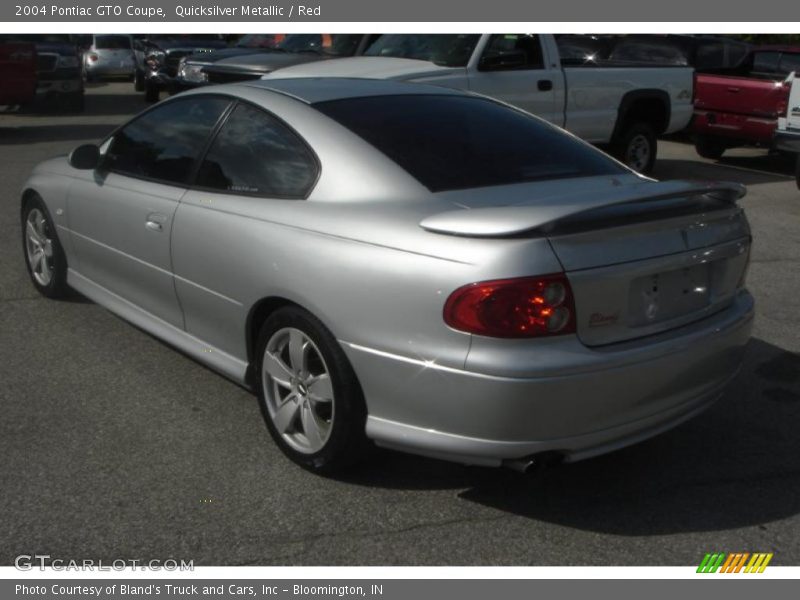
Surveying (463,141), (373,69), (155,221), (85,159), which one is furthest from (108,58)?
(463,141)

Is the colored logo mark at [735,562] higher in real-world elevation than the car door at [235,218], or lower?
lower

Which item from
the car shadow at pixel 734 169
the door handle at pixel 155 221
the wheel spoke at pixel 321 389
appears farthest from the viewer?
the car shadow at pixel 734 169

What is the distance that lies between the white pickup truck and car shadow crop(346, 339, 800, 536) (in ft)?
19.1

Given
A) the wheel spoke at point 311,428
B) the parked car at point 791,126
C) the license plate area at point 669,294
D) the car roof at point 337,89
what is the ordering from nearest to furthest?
the license plate area at point 669,294, the wheel spoke at point 311,428, the car roof at point 337,89, the parked car at point 791,126

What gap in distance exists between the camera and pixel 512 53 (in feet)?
34.6

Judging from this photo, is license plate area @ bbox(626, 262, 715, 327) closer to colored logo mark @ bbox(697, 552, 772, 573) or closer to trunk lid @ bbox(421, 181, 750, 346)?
trunk lid @ bbox(421, 181, 750, 346)

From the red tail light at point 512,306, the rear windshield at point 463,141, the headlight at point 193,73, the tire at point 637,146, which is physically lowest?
the tire at point 637,146

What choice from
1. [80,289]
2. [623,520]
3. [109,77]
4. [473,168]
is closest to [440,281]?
[473,168]

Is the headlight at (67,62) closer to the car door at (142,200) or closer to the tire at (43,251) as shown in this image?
the tire at (43,251)

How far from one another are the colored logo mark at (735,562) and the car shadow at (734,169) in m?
9.57

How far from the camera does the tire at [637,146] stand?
12.1 m

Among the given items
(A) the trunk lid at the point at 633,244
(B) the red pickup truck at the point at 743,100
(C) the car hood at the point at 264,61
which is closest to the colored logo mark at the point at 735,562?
(A) the trunk lid at the point at 633,244

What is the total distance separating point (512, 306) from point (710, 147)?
1222 cm

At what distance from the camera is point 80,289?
19.7 ft
